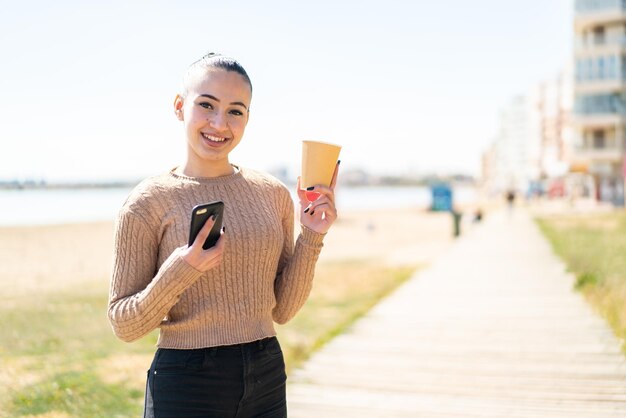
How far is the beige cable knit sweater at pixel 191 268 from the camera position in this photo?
71.6 inches

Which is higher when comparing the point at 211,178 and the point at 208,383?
the point at 211,178

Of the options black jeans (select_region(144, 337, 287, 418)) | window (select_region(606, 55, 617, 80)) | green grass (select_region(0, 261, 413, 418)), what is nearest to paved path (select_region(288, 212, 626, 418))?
green grass (select_region(0, 261, 413, 418))

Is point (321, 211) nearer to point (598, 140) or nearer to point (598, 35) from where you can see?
point (598, 140)

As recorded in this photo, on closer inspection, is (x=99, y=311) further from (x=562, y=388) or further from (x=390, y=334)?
(x=562, y=388)

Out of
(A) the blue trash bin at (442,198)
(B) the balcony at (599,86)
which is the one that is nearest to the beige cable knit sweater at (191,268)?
(A) the blue trash bin at (442,198)

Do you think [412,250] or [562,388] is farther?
[412,250]

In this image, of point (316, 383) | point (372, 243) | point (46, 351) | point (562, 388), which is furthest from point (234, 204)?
point (372, 243)

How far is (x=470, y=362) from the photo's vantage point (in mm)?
5449

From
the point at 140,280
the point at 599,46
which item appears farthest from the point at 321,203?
the point at 599,46

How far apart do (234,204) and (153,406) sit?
1.98 ft

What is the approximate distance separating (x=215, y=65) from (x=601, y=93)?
4802 centimetres

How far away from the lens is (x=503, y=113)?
156625 mm

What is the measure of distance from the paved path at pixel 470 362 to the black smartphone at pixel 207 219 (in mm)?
2691

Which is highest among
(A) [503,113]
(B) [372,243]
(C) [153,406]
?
(A) [503,113]
